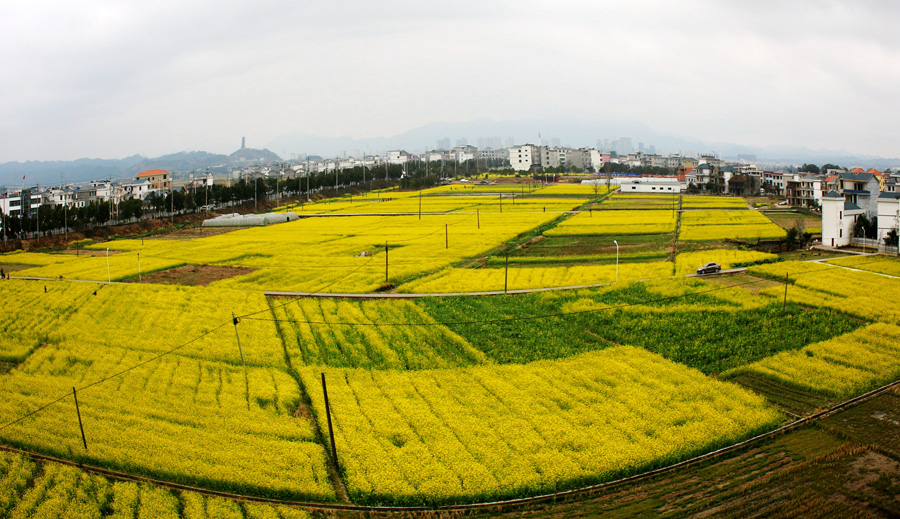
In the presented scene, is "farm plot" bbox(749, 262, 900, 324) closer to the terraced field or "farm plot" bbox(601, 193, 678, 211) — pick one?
the terraced field

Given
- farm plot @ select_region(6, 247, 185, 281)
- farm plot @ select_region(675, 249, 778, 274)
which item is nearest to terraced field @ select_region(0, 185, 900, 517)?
farm plot @ select_region(675, 249, 778, 274)

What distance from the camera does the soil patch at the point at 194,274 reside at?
25.2 m

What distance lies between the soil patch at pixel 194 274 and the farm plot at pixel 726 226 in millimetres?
22014

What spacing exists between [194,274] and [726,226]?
95.9 feet

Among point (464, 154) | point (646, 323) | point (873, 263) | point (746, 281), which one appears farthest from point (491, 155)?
point (646, 323)

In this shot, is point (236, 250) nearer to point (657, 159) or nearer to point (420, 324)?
point (420, 324)

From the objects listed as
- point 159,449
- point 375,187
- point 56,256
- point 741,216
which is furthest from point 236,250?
point 375,187

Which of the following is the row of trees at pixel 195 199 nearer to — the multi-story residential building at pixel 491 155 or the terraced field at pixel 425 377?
the terraced field at pixel 425 377

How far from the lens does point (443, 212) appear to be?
165 feet

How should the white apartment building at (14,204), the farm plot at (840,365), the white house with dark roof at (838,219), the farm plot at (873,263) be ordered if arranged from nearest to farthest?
the farm plot at (840,365) → the farm plot at (873,263) → the white house with dark roof at (838,219) → the white apartment building at (14,204)

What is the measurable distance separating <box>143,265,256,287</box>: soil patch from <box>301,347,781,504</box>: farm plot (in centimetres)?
1280

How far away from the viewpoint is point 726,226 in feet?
125

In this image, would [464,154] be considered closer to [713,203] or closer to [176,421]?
[713,203]

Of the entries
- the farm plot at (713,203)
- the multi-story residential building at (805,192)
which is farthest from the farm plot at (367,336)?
the multi-story residential building at (805,192)
